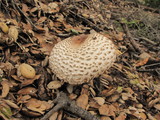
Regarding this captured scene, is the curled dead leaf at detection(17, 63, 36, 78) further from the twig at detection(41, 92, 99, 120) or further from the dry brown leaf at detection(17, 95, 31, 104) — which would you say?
the twig at detection(41, 92, 99, 120)

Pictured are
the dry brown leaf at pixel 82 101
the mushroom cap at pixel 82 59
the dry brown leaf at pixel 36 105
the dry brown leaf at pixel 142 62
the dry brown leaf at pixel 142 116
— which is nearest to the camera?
the dry brown leaf at pixel 36 105

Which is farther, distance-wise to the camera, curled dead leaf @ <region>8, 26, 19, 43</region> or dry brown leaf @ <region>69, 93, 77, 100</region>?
curled dead leaf @ <region>8, 26, 19, 43</region>

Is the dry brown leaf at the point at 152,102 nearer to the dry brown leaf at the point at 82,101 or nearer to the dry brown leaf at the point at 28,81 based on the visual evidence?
the dry brown leaf at the point at 82,101

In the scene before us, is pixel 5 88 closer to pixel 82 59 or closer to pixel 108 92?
pixel 82 59

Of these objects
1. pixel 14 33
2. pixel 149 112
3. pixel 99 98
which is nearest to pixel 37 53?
pixel 14 33

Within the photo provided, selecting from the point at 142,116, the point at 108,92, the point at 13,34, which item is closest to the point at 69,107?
the point at 108,92

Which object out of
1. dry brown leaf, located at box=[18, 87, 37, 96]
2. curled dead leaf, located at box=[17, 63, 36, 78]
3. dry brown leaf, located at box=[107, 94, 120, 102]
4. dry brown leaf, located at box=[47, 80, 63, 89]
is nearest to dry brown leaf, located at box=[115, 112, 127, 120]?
dry brown leaf, located at box=[107, 94, 120, 102]

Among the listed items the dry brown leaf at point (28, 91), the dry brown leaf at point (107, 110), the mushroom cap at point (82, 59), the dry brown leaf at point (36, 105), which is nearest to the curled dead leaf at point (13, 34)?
the mushroom cap at point (82, 59)
